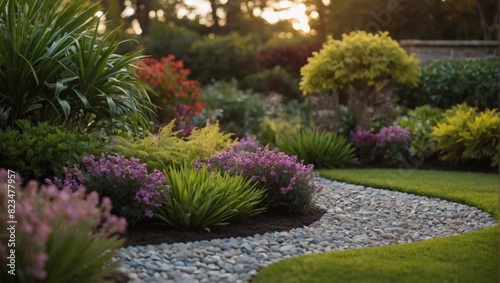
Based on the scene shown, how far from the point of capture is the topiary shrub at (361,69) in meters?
11.0

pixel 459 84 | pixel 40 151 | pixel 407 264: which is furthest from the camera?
pixel 459 84

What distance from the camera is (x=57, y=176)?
5.58 m

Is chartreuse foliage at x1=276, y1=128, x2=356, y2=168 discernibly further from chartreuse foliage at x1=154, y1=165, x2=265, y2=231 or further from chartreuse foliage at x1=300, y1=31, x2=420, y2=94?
chartreuse foliage at x1=154, y1=165, x2=265, y2=231

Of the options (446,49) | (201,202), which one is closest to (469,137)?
(201,202)

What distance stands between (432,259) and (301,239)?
1089 millimetres

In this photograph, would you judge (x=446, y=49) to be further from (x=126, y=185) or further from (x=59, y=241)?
(x=59, y=241)

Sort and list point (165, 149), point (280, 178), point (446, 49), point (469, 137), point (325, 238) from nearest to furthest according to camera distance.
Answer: point (325, 238) → point (280, 178) → point (165, 149) → point (469, 137) → point (446, 49)

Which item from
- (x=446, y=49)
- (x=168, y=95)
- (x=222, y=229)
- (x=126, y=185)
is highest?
(x=446, y=49)

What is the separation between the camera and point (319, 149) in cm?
993

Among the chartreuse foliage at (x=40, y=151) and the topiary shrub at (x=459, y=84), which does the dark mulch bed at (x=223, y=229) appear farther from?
the topiary shrub at (x=459, y=84)

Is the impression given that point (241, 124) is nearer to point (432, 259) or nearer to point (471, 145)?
point (471, 145)

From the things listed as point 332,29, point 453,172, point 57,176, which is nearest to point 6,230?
point 57,176

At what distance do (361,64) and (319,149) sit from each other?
209 centimetres

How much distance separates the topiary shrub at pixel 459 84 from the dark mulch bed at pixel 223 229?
26.0ft
